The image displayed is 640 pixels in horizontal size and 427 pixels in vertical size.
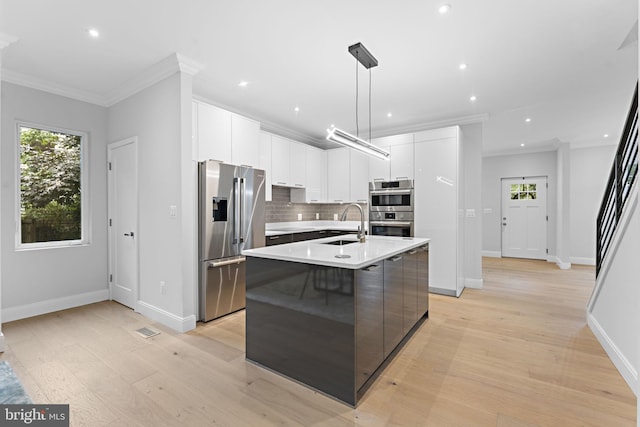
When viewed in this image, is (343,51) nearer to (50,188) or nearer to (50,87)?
(50,87)

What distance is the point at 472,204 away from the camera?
4758 millimetres

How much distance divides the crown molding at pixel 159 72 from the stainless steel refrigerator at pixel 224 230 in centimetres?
95

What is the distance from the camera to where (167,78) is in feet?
10.2

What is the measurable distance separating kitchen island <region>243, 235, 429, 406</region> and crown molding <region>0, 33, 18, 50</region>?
110 inches

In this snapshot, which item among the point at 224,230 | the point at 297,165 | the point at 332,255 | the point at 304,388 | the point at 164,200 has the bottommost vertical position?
the point at 304,388

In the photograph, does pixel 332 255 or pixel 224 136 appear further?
pixel 224 136

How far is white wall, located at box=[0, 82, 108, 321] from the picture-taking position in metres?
3.25

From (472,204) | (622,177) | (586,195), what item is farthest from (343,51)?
(586,195)

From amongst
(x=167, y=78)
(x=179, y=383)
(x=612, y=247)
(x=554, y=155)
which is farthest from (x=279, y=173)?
(x=554, y=155)

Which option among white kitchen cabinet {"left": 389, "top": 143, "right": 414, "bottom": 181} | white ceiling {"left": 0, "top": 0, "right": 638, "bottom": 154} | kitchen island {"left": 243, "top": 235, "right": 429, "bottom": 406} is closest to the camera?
kitchen island {"left": 243, "top": 235, "right": 429, "bottom": 406}

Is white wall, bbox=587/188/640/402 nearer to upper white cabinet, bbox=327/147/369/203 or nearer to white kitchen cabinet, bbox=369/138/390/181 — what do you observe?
white kitchen cabinet, bbox=369/138/390/181

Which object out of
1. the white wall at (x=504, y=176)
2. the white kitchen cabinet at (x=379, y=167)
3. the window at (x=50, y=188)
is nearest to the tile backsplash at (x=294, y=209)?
the white kitchen cabinet at (x=379, y=167)

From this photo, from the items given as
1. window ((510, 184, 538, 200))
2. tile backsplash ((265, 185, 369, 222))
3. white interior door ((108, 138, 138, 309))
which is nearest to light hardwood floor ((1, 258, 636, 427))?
white interior door ((108, 138, 138, 309))

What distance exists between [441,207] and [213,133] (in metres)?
3.29
